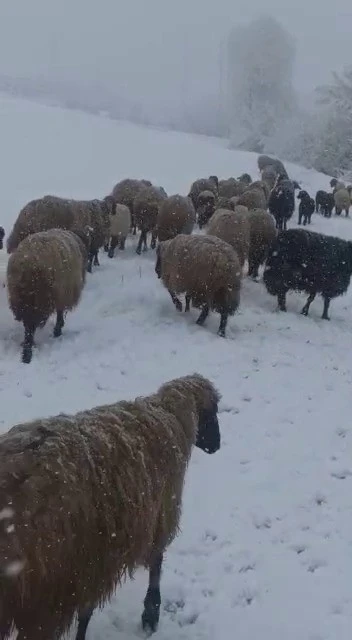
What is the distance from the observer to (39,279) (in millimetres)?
8516

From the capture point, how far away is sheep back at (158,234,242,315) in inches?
388

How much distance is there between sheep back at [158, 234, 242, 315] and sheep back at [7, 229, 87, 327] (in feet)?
6.44

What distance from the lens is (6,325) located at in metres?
9.59

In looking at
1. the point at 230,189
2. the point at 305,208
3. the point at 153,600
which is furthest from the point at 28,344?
the point at 305,208

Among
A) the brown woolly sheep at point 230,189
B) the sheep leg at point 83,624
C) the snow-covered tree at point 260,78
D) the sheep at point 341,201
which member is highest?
the snow-covered tree at point 260,78

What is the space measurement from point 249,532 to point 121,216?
10230 mm

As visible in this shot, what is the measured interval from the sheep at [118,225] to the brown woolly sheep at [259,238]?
3.02m

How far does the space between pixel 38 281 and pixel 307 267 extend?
5.74 meters

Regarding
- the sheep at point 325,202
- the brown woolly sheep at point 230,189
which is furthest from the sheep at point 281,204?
the sheep at point 325,202

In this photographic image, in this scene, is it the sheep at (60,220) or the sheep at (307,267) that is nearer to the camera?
the sheep at (307,267)

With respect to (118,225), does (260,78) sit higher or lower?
higher

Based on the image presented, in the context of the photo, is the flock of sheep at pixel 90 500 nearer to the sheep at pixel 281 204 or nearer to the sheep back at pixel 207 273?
the sheep back at pixel 207 273

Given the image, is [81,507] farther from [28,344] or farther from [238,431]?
[28,344]

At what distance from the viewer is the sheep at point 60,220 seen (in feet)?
40.2
